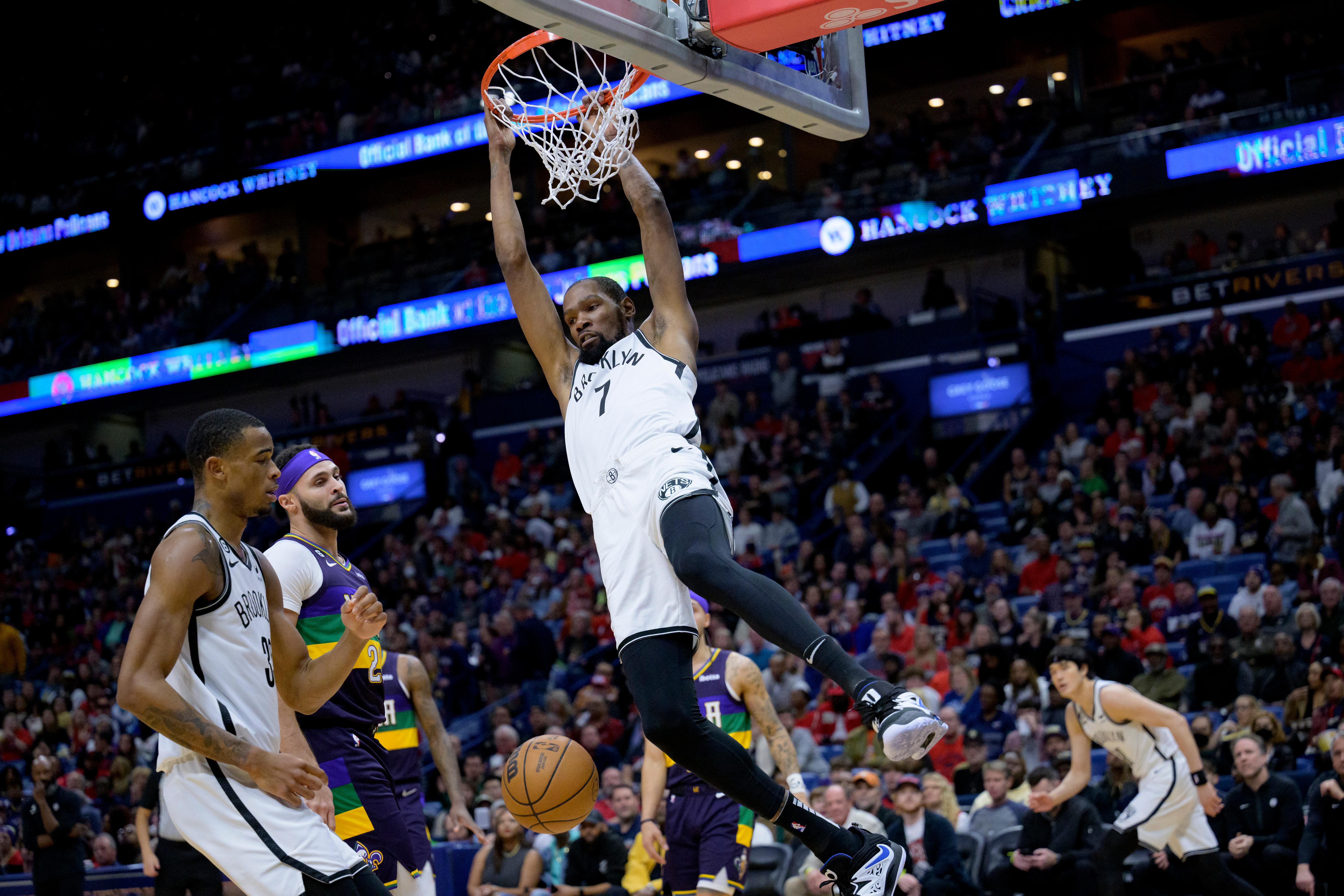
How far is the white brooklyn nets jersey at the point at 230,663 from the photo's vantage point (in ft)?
14.8

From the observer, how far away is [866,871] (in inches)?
189

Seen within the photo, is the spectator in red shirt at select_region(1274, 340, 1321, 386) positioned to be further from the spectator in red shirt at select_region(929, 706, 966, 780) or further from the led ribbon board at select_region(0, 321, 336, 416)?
the led ribbon board at select_region(0, 321, 336, 416)

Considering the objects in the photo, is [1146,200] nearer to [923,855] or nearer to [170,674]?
[923,855]

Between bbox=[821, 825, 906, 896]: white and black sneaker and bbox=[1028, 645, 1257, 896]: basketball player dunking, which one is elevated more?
bbox=[821, 825, 906, 896]: white and black sneaker

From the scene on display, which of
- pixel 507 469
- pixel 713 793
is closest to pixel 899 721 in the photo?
pixel 713 793

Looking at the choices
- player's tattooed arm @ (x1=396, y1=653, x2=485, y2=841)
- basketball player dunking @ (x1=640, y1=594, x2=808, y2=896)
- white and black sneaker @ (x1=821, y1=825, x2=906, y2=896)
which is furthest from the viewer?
basketball player dunking @ (x1=640, y1=594, x2=808, y2=896)

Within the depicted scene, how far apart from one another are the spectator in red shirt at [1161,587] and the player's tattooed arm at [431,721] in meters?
8.79

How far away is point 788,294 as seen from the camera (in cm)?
2833

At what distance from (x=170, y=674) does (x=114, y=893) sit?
9.08 metres

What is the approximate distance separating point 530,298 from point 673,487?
3.78 feet

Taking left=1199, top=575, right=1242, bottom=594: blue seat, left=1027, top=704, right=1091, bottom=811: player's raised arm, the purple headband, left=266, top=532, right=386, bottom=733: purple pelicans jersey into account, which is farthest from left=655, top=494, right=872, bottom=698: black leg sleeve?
left=1199, top=575, right=1242, bottom=594: blue seat

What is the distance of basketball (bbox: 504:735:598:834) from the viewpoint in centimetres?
601

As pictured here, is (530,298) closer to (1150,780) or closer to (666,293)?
(666,293)

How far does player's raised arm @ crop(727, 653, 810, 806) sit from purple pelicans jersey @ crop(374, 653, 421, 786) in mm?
1893
